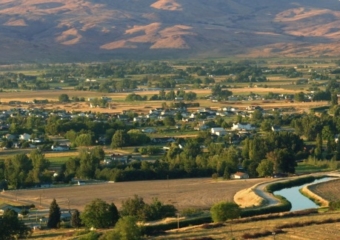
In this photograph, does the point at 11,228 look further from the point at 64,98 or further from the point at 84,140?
the point at 64,98

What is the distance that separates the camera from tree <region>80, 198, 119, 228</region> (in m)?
26.0

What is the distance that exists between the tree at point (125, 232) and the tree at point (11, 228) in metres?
2.87

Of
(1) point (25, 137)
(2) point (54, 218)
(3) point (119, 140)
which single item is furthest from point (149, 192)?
(1) point (25, 137)

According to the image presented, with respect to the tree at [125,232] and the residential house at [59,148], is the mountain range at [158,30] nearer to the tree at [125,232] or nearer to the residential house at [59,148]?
the residential house at [59,148]

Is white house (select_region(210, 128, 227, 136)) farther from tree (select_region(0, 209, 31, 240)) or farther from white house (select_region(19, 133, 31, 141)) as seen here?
tree (select_region(0, 209, 31, 240))

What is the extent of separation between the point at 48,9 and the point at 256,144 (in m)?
145

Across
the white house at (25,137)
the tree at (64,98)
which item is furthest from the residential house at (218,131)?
the tree at (64,98)

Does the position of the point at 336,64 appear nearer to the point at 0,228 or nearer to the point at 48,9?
the point at 48,9

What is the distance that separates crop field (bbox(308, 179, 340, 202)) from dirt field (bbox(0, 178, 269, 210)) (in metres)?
2.32

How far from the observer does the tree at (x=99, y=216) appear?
2605cm

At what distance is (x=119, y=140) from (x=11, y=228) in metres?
20.1

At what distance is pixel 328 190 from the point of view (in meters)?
33.0

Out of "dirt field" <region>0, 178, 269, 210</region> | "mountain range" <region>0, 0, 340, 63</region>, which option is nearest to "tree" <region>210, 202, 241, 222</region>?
"dirt field" <region>0, 178, 269, 210</region>

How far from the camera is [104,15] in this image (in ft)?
571
